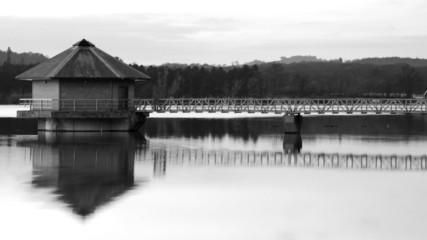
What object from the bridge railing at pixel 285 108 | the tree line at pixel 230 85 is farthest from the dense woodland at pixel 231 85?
the bridge railing at pixel 285 108

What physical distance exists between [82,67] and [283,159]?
17.3 metres

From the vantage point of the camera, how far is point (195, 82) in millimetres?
117750

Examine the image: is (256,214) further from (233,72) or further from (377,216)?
(233,72)

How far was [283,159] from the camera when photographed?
3167cm

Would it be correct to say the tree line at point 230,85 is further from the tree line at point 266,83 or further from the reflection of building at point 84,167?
the reflection of building at point 84,167

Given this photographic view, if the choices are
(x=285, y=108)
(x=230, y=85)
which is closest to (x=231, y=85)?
(x=230, y=85)

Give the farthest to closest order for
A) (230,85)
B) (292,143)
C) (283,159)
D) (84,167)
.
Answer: (230,85), (292,143), (283,159), (84,167)

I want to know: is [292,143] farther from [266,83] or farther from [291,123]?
[266,83]

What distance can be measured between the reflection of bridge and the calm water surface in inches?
1.7

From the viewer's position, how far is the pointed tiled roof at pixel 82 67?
44.3 m

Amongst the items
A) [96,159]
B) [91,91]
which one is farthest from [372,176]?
[91,91]

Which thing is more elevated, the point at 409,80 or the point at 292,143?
the point at 409,80

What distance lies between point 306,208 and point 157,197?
406cm

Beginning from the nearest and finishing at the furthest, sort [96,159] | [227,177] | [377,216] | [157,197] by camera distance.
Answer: [377,216] → [157,197] → [227,177] → [96,159]
